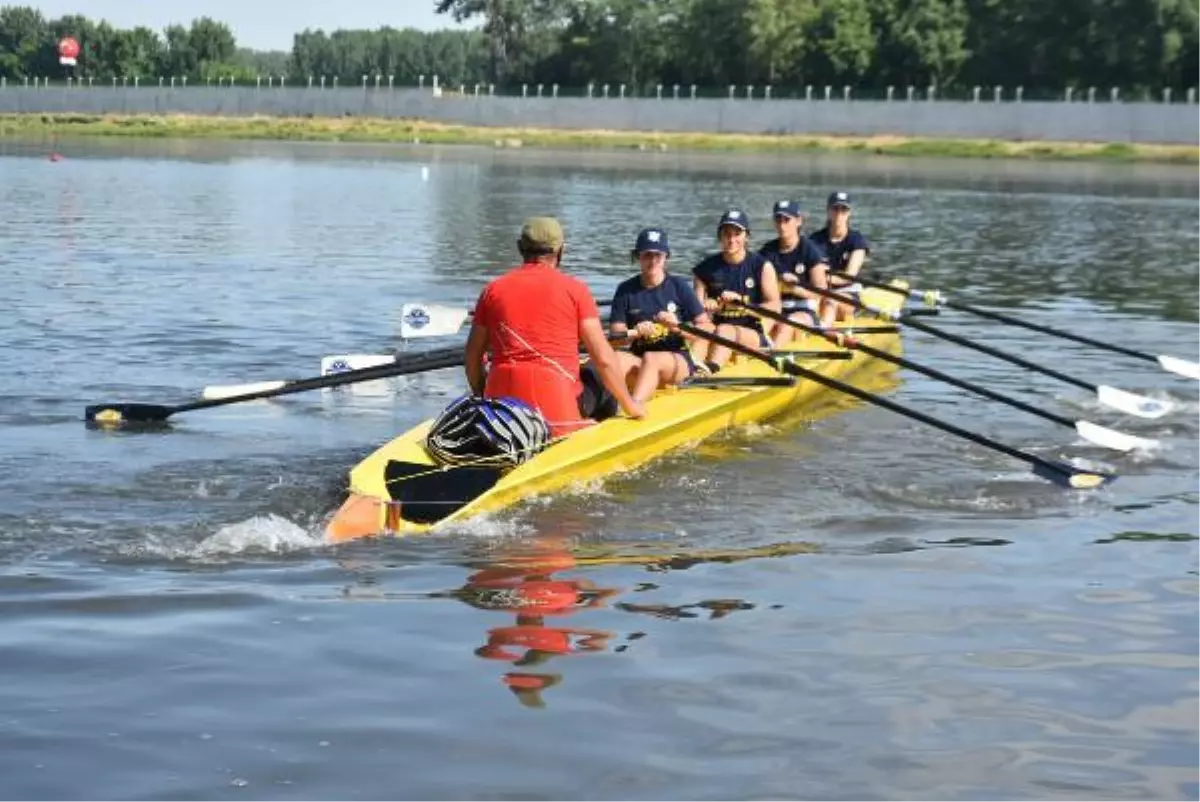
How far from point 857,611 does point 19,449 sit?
659 centimetres

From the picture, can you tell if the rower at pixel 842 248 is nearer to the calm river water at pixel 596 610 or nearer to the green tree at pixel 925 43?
the calm river water at pixel 596 610

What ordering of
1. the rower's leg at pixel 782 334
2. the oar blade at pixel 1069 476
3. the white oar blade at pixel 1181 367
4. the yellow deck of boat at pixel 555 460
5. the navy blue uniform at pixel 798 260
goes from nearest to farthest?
the yellow deck of boat at pixel 555 460, the oar blade at pixel 1069 476, the rower's leg at pixel 782 334, the white oar blade at pixel 1181 367, the navy blue uniform at pixel 798 260

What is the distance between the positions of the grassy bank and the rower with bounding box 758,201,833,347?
68.3m

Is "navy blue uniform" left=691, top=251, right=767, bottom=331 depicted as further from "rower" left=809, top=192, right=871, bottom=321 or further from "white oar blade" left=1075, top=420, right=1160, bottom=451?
"rower" left=809, top=192, right=871, bottom=321

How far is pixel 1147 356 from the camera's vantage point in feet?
57.7

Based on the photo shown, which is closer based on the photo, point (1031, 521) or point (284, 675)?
point (284, 675)

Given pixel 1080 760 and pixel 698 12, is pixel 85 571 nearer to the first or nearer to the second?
pixel 1080 760

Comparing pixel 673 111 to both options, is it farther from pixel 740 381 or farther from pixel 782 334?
pixel 740 381

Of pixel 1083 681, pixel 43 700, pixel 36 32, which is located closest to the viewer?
pixel 43 700

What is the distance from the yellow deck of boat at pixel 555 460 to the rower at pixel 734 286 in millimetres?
382

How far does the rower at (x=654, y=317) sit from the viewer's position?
13.6 m

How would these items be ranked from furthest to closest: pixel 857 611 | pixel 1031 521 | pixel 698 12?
pixel 698 12 < pixel 1031 521 < pixel 857 611

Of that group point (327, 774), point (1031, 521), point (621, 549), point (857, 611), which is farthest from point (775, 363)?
point (327, 774)

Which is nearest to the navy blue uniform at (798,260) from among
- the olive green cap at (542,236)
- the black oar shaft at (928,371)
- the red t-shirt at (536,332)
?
the black oar shaft at (928,371)
